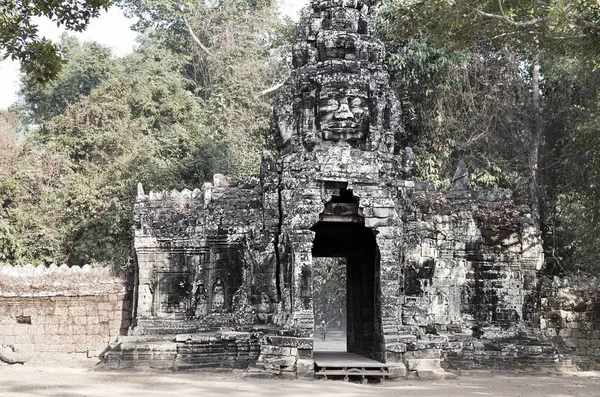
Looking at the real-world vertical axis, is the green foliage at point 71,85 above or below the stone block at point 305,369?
above

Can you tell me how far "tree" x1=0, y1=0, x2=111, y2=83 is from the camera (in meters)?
8.62

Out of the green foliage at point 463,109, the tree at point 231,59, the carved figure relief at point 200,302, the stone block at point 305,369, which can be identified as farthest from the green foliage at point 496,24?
the tree at point 231,59

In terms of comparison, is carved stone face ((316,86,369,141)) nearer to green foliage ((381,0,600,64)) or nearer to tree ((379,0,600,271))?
Answer: green foliage ((381,0,600,64))

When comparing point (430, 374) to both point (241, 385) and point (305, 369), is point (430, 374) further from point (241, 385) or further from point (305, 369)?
point (241, 385)

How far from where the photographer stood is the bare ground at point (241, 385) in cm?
1039

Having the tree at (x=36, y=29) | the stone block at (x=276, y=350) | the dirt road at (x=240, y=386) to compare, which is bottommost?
the dirt road at (x=240, y=386)

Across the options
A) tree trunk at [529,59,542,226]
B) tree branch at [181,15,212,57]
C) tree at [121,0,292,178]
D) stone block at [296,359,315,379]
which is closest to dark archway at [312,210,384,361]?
stone block at [296,359,315,379]

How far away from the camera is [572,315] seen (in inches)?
595

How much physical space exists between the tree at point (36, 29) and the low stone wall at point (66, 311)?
6.83 metres

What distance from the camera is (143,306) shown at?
46.0 feet

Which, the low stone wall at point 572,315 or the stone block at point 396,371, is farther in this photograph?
the low stone wall at point 572,315

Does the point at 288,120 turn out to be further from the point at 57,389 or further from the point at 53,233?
A: the point at 53,233

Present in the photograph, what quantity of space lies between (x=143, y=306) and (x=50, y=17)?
661 centimetres

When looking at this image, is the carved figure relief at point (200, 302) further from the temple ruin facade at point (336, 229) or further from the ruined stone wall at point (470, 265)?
the ruined stone wall at point (470, 265)
